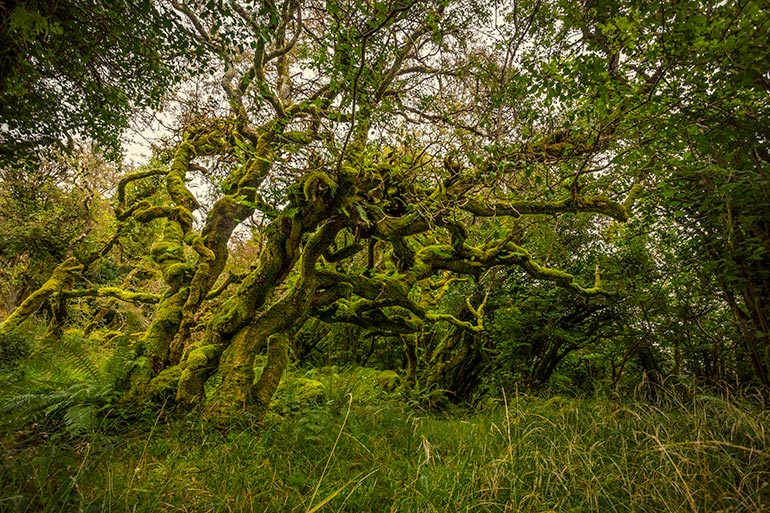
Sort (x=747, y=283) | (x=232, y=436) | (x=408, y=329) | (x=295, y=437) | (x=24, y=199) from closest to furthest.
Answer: (x=295, y=437) → (x=232, y=436) → (x=747, y=283) → (x=408, y=329) → (x=24, y=199)

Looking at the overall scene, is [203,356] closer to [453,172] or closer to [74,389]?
[74,389]

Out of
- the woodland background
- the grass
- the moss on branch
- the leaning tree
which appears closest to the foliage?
the woodland background

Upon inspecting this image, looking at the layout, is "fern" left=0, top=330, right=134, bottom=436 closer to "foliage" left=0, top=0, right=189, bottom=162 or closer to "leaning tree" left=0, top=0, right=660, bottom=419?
"leaning tree" left=0, top=0, right=660, bottom=419

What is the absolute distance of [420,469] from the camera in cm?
296

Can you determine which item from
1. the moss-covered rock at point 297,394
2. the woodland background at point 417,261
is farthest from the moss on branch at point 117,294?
the moss-covered rock at point 297,394

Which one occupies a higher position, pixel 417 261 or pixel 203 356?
pixel 417 261

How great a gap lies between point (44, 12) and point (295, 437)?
411 centimetres

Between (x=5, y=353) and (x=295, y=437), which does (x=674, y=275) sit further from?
(x=5, y=353)

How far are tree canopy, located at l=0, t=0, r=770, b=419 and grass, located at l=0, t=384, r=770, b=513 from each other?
1.40 meters

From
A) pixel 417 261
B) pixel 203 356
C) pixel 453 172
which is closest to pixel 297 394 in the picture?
pixel 203 356

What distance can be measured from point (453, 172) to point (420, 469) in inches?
142

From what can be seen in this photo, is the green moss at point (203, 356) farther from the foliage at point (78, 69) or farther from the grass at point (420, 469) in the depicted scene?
the foliage at point (78, 69)

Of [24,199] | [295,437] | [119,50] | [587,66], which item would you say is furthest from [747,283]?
[24,199]

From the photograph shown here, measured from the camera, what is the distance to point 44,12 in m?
2.90
